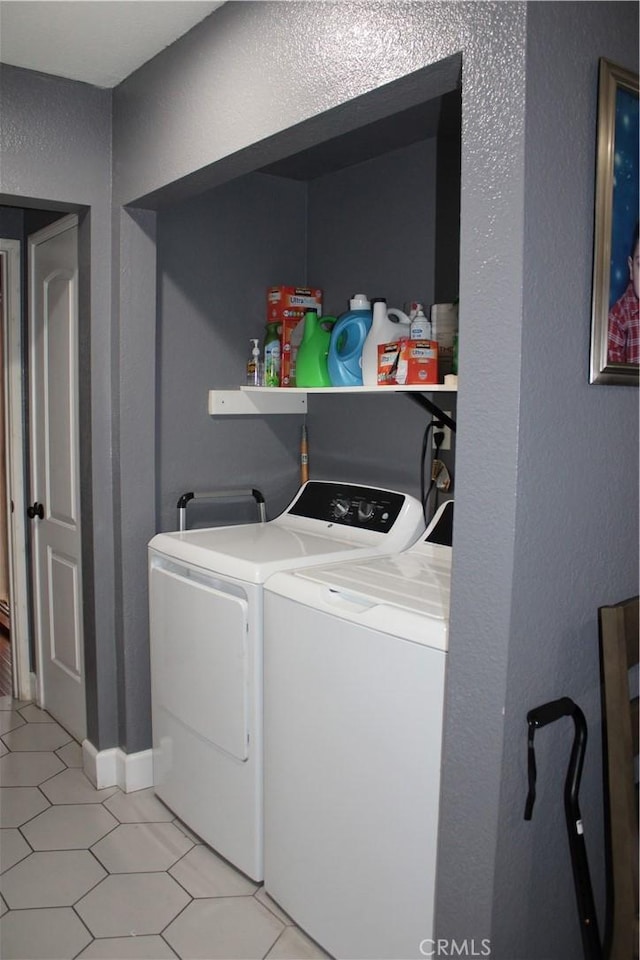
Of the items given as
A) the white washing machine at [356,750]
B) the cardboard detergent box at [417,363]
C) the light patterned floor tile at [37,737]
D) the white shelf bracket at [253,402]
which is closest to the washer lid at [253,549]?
the white washing machine at [356,750]

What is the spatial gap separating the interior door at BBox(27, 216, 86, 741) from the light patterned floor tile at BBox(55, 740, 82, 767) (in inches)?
1.8

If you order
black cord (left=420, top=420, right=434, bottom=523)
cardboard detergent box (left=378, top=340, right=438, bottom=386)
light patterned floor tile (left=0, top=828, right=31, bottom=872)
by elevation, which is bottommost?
light patterned floor tile (left=0, top=828, right=31, bottom=872)


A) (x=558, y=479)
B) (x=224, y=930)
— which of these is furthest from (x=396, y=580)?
(x=224, y=930)

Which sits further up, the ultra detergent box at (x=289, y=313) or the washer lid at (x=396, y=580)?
the ultra detergent box at (x=289, y=313)

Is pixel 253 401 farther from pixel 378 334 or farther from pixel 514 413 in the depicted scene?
pixel 514 413

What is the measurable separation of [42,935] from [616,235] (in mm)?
2209

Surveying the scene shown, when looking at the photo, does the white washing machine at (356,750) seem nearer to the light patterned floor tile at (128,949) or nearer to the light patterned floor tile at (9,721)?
the light patterned floor tile at (128,949)

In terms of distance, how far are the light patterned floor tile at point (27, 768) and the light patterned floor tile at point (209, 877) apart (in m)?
0.78

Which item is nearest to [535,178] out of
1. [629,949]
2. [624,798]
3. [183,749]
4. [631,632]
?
[631,632]

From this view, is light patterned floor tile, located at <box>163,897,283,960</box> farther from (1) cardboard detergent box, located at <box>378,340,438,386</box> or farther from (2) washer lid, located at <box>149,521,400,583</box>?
(1) cardboard detergent box, located at <box>378,340,438,386</box>

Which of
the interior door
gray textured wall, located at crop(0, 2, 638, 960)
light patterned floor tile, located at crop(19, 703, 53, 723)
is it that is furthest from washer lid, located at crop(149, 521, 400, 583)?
light patterned floor tile, located at crop(19, 703, 53, 723)

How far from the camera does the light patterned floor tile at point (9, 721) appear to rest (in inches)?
129

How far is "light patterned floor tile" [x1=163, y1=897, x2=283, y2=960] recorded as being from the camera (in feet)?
6.53

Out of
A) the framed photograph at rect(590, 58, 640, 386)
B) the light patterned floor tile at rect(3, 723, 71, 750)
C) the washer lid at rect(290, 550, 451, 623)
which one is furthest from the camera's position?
the light patterned floor tile at rect(3, 723, 71, 750)
